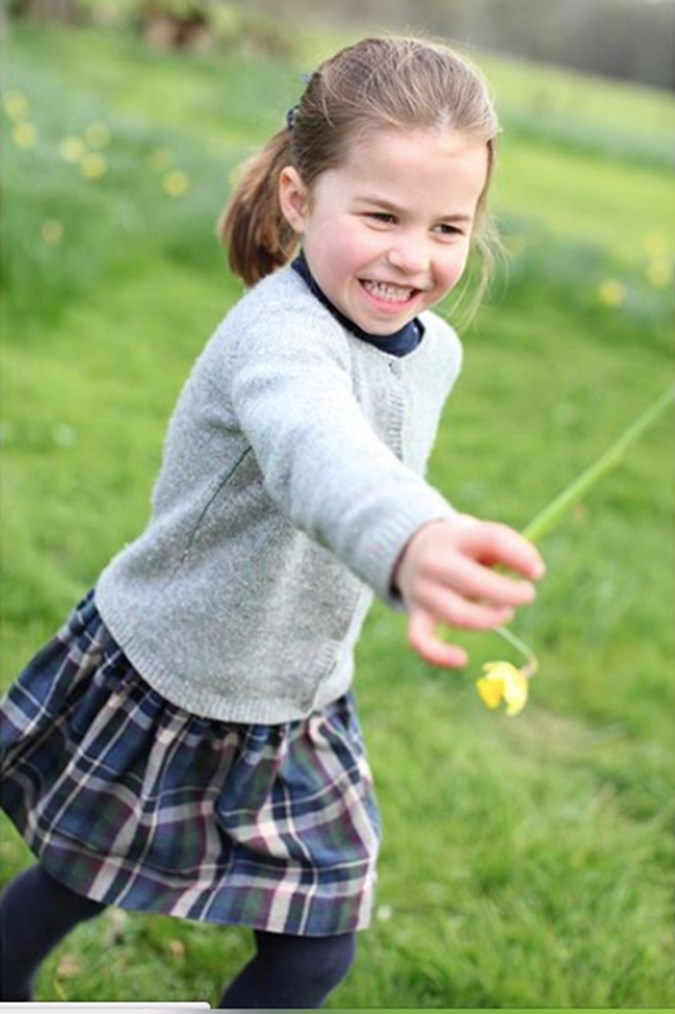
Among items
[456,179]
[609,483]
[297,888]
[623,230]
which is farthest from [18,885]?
[623,230]

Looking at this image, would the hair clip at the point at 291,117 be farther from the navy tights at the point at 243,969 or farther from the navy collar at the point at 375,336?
the navy tights at the point at 243,969

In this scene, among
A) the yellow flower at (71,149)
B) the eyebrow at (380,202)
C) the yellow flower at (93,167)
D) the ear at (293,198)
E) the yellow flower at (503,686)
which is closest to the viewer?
the yellow flower at (503,686)

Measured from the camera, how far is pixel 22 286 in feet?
14.3

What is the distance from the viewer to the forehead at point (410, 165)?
1.39 metres

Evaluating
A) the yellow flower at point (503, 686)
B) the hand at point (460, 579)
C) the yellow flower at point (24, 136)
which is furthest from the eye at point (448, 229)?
the yellow flower at point (24, 136)

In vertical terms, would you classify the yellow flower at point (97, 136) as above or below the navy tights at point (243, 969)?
below

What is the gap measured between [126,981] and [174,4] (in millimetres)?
12162

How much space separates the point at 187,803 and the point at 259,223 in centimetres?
68

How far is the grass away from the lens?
2.23 meters

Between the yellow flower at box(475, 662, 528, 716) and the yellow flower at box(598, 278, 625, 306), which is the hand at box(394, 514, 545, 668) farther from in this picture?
the yellow flower at box(598, 278, 625, 306)

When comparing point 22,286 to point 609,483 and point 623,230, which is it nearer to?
point 609,483

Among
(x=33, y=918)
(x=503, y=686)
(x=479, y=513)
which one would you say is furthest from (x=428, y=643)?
(x=479, y=513)

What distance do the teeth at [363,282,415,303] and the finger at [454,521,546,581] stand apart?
1.85 ft

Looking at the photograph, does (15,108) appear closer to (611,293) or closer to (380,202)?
(611,293)
